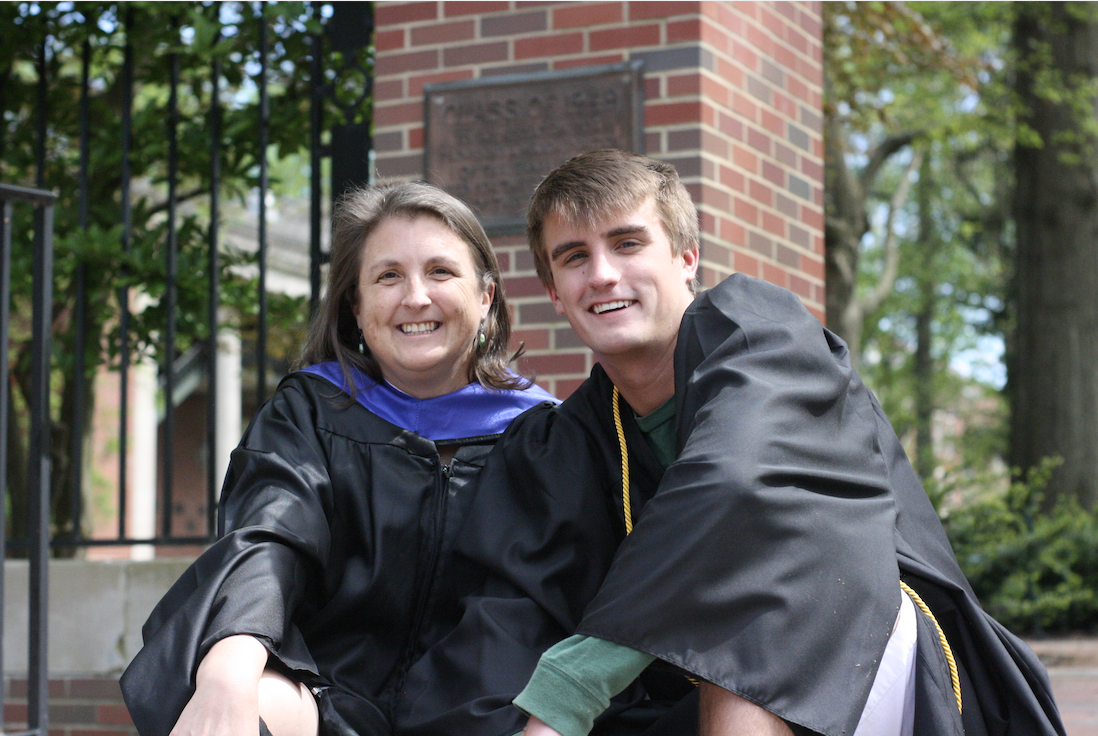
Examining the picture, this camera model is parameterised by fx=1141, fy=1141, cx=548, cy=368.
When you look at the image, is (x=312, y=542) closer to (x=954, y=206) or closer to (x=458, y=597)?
(x=458, y=597)

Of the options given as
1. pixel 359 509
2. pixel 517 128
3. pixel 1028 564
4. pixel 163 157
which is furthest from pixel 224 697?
pixel 1028 564

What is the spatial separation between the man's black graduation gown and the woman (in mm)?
463

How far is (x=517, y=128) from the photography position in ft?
11.8

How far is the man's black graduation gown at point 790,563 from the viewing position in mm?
1657

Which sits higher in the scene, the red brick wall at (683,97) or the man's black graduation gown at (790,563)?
the red brick wall at (683,97)

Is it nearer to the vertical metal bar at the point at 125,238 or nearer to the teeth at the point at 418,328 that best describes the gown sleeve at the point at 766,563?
the teeth at the point at 418,328

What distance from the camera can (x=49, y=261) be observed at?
11.6 ft

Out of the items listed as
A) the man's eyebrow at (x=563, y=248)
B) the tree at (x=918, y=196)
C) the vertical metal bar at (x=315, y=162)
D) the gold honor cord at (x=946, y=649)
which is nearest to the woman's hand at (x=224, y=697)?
the man's eyebrow at (x=563, y=248)

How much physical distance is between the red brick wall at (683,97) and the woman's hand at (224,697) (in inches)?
69.1

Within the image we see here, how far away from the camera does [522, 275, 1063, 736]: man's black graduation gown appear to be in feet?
5.44

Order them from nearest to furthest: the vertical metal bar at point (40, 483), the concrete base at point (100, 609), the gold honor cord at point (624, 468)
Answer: the gold honor cord at point (624, 468) < the vertical metal bar at point (40, 483) < the concrete base at point (100, 609)

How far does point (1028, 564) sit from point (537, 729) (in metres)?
6.71

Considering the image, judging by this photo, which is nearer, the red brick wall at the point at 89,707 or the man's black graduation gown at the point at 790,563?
the man's black graduation gown at the point at 790,563

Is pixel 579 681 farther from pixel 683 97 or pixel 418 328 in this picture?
pixel 683 97
